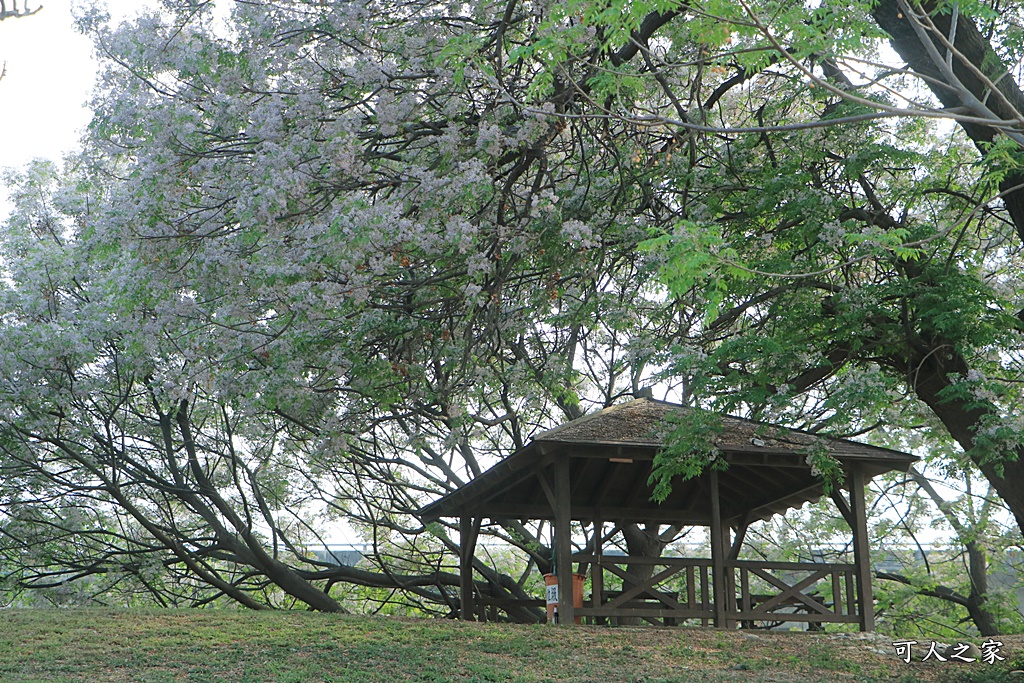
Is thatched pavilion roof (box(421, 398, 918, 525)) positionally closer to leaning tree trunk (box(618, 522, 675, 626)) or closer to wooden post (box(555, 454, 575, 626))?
wooden post (box(555, 454, 575, 626))

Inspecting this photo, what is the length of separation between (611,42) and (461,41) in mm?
1376

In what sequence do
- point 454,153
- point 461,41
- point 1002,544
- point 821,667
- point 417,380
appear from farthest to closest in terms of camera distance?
point 1002,544, point 417,380, point 821,667, point 454,153, point 461,41

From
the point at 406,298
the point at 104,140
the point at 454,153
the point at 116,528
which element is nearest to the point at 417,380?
the point at 406,298

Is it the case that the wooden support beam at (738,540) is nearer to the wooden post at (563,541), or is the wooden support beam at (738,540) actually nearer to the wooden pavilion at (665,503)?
the wooden pavilion at (665,503)

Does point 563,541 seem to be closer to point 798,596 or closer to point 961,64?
point 798,596

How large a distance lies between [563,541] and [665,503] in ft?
→ 11.8

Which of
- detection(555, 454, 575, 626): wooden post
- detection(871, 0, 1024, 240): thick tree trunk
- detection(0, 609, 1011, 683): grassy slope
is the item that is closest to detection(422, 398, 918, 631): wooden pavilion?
detection(555, 454, 575, 626): wooden post

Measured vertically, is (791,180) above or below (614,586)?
above

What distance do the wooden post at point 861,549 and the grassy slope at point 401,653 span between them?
1.27 meters

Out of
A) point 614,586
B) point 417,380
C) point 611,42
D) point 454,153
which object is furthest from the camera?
point 614,586

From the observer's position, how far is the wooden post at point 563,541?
461 inches

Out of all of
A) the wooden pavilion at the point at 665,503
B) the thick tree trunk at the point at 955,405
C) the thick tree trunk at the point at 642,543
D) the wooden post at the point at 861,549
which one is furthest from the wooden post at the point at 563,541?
the thick tree trunk at the point at 642,543

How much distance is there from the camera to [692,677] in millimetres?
8711

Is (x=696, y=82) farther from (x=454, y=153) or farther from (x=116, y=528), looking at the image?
(x=116, y=528)
